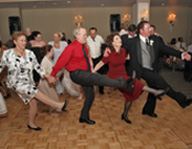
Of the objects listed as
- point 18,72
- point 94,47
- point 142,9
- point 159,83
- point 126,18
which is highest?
point 142,9

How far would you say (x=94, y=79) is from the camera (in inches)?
101

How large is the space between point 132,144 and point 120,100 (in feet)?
5.61

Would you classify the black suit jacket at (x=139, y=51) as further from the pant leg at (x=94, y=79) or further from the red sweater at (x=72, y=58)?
the red sweater at (x=72, y=58)

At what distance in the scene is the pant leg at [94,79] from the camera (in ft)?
8.23

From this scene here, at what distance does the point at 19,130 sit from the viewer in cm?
293

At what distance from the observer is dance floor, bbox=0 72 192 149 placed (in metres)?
2.45

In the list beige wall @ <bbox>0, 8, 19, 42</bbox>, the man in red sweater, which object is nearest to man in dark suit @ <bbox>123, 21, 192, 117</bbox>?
the man in red sweater

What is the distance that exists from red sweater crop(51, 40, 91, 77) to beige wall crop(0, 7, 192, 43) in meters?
9.61

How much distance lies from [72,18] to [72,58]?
31.9 feet

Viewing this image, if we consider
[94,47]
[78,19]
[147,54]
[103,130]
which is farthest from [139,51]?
[78,19]

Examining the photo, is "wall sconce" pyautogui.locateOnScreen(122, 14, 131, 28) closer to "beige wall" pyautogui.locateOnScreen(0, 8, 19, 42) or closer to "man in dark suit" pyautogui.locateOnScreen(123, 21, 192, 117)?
"beige wall" pyautogui.locateOnScreen(0, 8, 19, 42)

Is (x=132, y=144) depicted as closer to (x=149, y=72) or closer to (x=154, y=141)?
(x=154, y=141)

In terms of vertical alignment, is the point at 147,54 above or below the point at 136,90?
above

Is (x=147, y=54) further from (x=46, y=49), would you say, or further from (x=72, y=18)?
(x=72, y=18)
